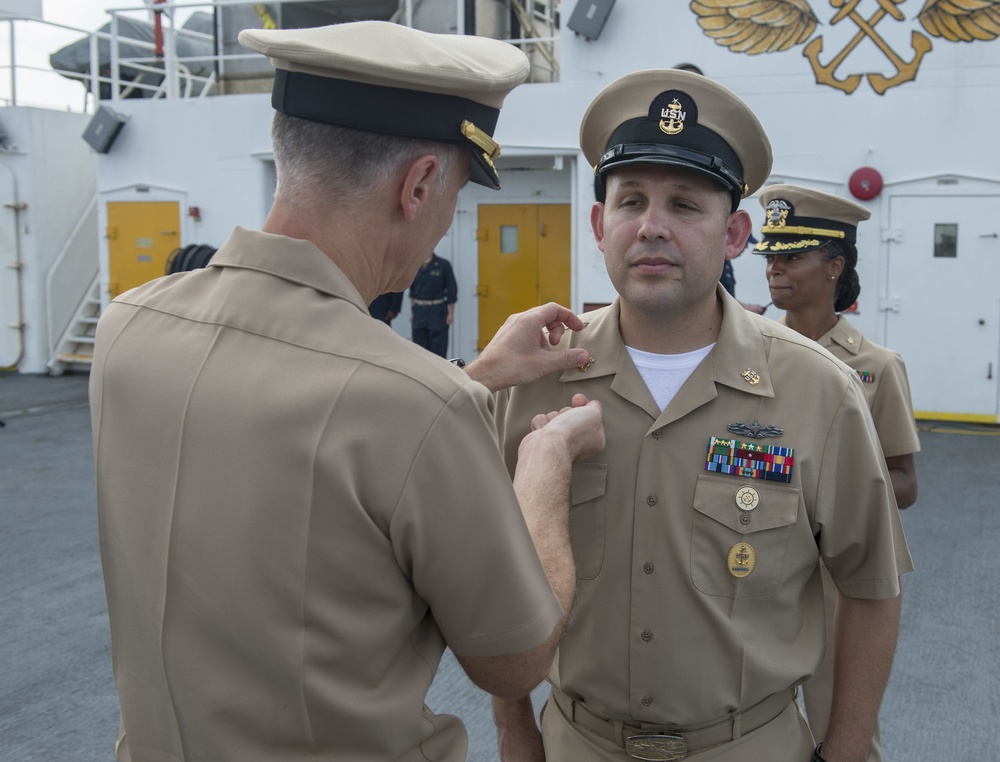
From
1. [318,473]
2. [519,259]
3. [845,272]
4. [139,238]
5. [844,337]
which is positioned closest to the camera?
[318,473]

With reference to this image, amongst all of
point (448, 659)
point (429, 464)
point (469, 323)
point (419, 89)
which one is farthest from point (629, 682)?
point (469, 323)

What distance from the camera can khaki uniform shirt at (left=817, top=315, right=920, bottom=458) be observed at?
298 cm

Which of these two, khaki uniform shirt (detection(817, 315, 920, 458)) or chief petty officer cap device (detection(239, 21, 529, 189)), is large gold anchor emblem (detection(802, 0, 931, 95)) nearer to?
khaki uniform shirt (detection(817, 315, 920, 458))

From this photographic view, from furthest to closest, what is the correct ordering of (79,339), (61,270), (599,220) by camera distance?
(61,270) < (79,339) < (599,220)

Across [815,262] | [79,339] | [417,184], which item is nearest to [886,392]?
[815,262]

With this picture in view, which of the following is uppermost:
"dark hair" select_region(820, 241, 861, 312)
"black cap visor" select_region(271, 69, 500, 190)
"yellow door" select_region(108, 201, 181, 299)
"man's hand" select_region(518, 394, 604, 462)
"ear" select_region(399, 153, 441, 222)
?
"yellow door" select_region(108, 201, 181, 299)

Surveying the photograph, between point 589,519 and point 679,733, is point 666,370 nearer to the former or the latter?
point 589,519

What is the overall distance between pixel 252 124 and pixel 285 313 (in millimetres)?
12166

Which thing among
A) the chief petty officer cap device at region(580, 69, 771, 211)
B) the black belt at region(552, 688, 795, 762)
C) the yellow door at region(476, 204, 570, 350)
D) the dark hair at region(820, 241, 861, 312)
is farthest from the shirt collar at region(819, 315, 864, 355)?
the yellow door at region(476, 204, 570, 350)

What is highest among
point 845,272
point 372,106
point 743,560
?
point 372,106

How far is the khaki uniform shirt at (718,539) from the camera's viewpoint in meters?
1.82

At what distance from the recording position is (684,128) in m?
1.89

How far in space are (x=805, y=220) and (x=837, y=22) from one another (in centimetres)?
772

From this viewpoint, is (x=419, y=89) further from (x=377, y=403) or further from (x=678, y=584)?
(x=678, y=584)
